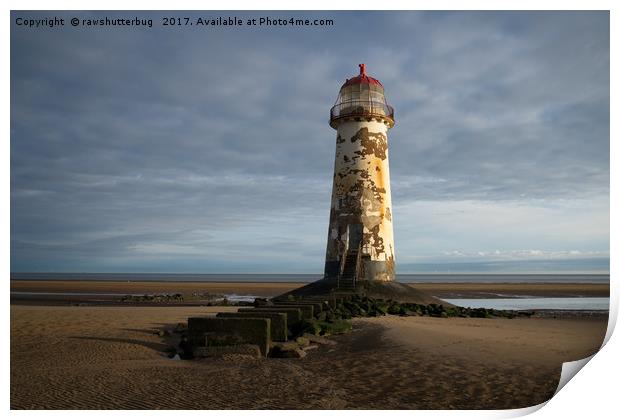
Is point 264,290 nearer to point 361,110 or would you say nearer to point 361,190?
point 361,190

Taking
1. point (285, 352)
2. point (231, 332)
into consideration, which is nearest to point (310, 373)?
point (285, 352)

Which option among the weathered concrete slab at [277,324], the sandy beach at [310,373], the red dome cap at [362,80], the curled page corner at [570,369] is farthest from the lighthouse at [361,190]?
the curled page corner at [570,369]

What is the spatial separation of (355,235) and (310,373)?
12802 mm

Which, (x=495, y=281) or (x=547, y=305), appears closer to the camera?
(x=547, y=305)

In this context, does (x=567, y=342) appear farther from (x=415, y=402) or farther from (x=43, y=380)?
(x=43, y=380)

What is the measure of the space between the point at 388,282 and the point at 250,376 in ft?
44.1

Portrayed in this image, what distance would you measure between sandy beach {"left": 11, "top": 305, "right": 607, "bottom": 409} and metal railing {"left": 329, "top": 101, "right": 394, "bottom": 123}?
11880 millimetres

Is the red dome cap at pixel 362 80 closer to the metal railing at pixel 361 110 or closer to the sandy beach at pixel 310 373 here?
the metal railing at pixel 361 110

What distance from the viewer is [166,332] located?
11.5m

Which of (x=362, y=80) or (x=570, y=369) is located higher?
(x=362, y=80)

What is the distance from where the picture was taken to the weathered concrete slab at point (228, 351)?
27.7 ft

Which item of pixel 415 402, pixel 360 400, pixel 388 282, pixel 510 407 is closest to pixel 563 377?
pixel 510 407

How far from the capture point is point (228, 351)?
27.9ft
